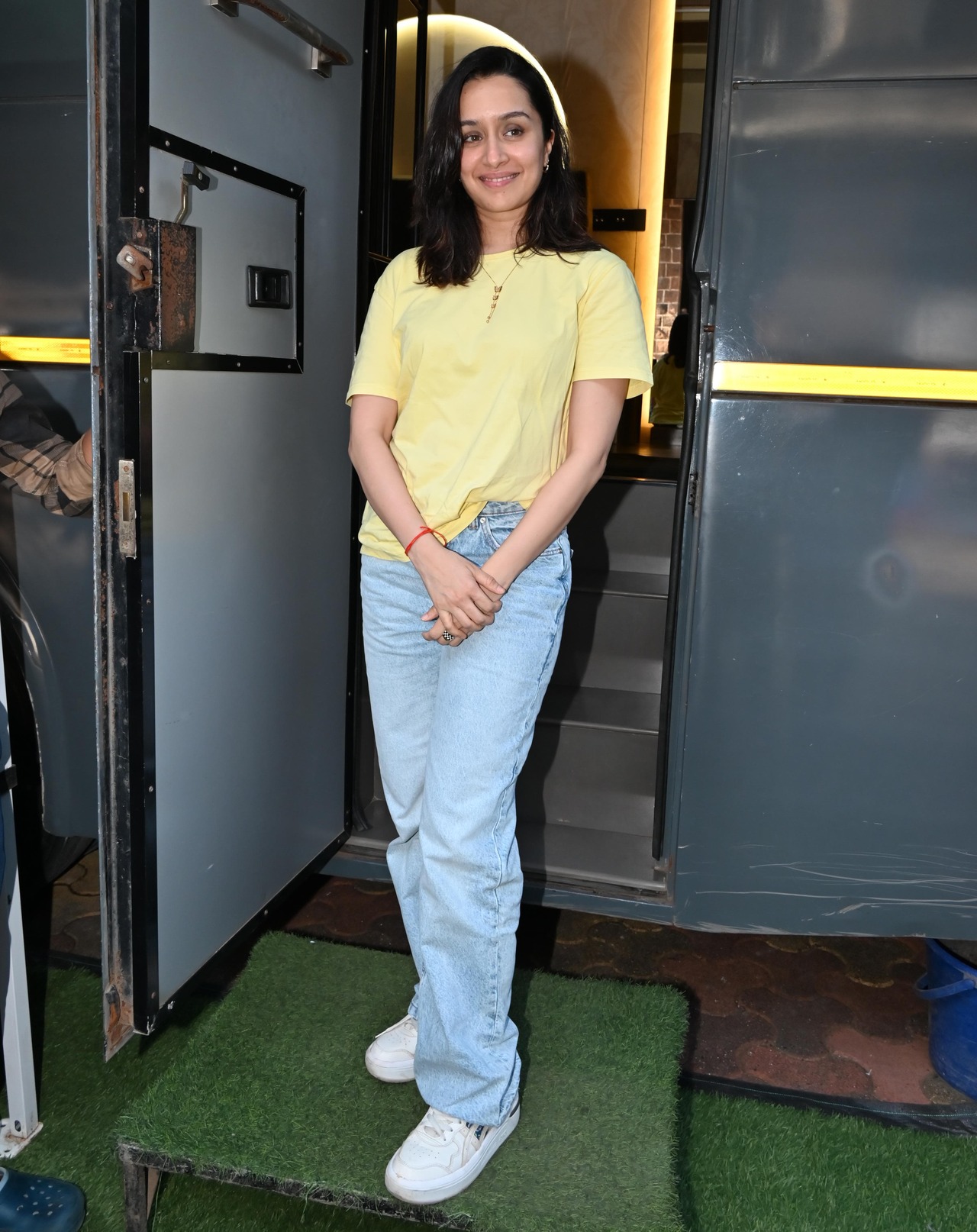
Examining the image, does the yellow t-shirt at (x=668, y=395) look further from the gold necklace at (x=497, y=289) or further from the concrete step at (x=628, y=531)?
the gold necklace at (x=497, y=289)

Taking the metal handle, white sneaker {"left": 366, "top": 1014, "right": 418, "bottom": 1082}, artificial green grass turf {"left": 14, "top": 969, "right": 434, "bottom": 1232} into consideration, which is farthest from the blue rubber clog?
the metal handle

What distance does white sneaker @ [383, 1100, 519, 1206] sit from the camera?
1.70 meters

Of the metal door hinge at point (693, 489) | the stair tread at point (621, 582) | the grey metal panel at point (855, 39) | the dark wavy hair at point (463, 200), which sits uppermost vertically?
the grey metal panel at point (855, 39)

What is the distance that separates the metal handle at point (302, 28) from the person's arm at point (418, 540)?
78 cm

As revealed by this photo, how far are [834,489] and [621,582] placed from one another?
1.29 meters

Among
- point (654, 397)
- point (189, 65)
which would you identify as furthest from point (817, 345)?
point (654, 397)

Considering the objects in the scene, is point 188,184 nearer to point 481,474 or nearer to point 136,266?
point 136,266

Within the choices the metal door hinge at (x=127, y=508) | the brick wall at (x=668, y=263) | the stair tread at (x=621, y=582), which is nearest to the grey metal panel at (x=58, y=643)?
the metal door hinge at (x=127, y=508)

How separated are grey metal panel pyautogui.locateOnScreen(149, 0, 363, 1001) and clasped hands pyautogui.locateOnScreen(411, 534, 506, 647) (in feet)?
1.76

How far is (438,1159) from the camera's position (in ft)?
5.64

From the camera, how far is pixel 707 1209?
6.37ft

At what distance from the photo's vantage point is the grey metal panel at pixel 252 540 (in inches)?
75.5

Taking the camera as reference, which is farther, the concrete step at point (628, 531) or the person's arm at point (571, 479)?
the concrete step at point (628, 531)

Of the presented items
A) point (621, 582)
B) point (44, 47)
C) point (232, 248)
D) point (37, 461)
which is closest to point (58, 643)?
point (37, 461)
